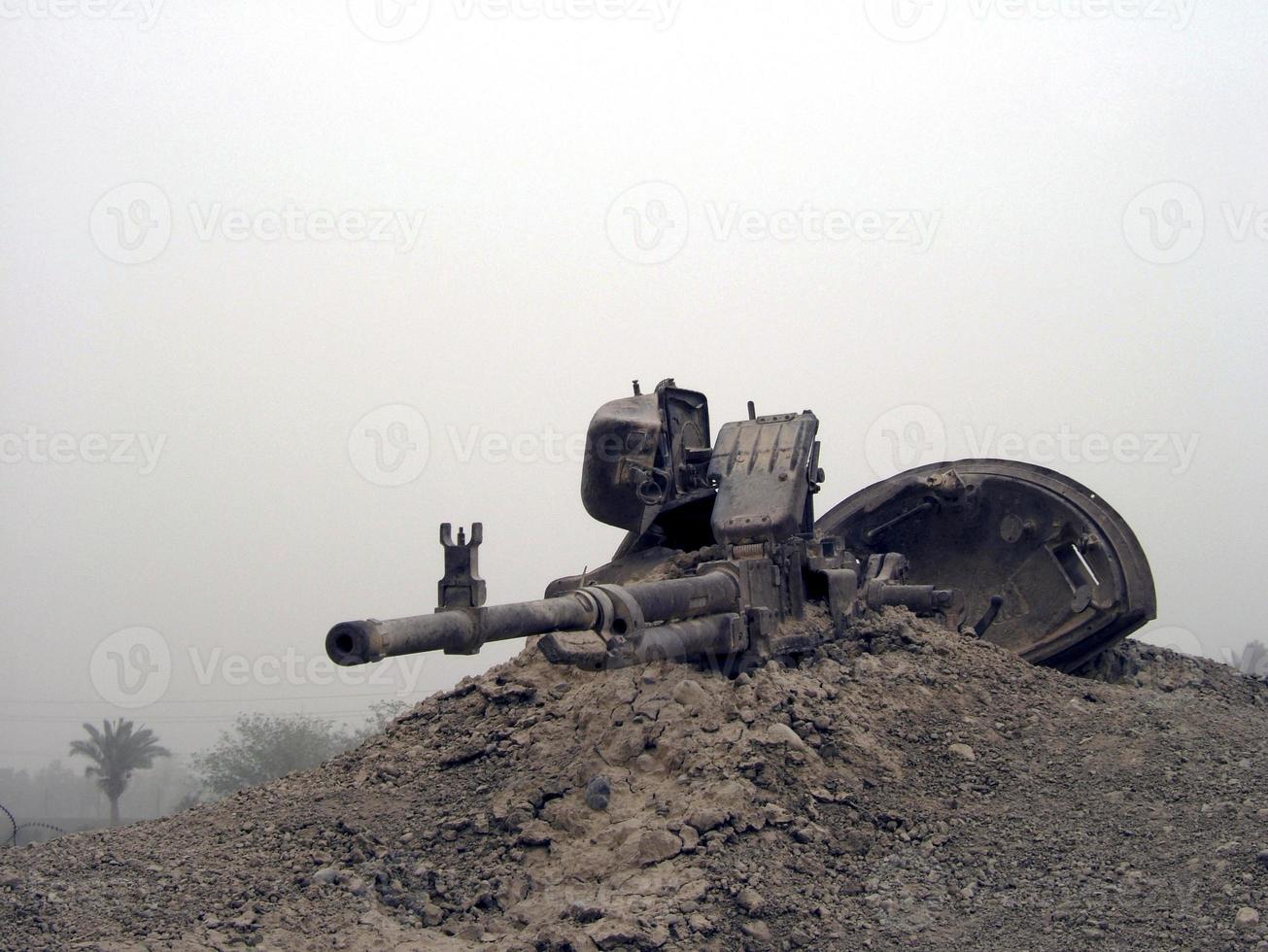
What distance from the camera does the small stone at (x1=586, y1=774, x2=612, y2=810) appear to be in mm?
6770

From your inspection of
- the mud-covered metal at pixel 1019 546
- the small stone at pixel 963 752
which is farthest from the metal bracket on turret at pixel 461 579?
the mud-covered metal at pixel 1019 546

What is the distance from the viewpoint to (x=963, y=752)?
761cm

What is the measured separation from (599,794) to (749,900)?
112cm

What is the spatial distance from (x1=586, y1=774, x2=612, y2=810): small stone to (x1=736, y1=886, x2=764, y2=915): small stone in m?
1.00

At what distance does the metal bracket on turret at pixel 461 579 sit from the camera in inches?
214

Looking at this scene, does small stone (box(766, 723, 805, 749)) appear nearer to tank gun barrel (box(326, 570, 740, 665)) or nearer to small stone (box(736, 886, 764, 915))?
tank gun barrel (box(326, 570, 740, 665))

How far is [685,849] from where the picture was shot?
6.28 meters

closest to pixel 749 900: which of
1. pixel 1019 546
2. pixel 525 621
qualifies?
pixel 525 621

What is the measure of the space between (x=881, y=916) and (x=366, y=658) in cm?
283

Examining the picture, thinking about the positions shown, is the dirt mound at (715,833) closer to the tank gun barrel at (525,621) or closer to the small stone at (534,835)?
the small stone at (534,835)

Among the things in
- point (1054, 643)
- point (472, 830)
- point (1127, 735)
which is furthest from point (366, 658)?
point (1054, 643)

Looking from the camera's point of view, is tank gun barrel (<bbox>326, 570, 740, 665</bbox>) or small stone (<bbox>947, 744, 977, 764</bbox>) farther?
small stone (<bbox>947, 744, 977, 764</bbox>)

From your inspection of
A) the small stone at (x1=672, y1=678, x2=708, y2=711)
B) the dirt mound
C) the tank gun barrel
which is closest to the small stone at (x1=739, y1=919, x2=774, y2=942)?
the dirt mound

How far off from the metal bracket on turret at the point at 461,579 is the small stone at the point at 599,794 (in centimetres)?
179
